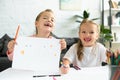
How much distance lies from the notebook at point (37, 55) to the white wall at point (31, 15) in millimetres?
2958

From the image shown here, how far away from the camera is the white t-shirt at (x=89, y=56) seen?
144cm

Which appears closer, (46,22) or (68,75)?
(68,75)

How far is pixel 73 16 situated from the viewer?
4.22m

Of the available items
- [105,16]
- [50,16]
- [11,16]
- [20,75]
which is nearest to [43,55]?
[20,75]

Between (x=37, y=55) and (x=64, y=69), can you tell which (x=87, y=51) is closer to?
(x=64, y=69)

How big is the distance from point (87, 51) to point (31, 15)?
8.89 feet

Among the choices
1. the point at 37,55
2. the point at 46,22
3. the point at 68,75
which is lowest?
the point at 68,75

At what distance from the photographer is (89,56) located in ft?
4.81

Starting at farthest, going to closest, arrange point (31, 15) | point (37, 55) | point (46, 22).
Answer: point (31, 15) < point (46, 22) < point (37, 55)

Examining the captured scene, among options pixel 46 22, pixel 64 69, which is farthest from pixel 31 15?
pixel 64 69

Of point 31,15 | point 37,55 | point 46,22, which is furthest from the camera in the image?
point 31,15

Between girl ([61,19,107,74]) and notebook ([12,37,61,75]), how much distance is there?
0.34 metres

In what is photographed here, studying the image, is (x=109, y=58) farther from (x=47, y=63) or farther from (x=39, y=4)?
(x=39, y=4)

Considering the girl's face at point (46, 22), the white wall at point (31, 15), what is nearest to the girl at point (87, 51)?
the girl's face at point (46, 22)
